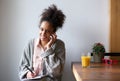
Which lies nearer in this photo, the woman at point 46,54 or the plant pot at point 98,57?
the woman at point 46,54

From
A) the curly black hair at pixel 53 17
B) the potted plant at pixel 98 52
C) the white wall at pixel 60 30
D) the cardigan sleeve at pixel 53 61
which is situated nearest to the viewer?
the cardigan sleeve at pixel 53 61

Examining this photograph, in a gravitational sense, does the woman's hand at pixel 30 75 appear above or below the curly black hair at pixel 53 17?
below

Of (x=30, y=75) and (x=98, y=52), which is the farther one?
(x=98, y=52)

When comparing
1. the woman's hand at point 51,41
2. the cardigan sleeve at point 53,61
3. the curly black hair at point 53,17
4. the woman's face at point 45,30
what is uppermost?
the curly black hair at point 53,17

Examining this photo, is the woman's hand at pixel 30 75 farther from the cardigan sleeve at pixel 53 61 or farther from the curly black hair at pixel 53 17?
the curly black hair at pixel 53 17

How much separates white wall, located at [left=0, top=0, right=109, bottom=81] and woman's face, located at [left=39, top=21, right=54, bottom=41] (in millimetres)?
319

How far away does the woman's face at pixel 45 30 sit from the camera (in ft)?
7.11

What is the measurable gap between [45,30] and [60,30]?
37cm

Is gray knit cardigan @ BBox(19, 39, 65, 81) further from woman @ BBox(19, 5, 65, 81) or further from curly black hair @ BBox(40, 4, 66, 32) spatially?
curly black hair @ BBox(40, 4, 66, 32)

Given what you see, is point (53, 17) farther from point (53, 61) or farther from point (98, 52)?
point (98, 52)

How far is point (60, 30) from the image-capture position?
2.51 m

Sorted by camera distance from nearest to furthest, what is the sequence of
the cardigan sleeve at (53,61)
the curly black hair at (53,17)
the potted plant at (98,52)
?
1. the cardigan sleeve at (53,61)
2. the curly black hair at (53,17)
3. the potted plant at (98,52)

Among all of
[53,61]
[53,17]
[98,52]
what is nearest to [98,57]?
[98,52]

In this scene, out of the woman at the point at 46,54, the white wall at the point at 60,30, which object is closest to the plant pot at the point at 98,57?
the white wall at the point at 60,30
